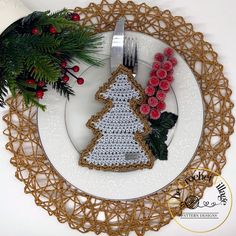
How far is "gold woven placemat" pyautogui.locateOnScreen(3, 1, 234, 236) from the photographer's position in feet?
2.99

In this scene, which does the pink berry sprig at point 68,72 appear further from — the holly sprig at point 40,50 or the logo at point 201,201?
the logo at point 201,201

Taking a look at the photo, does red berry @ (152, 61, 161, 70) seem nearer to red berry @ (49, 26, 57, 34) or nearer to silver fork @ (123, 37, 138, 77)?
silver fork @ (123, 37, 138, 77)

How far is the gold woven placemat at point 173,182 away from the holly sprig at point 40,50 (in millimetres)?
76

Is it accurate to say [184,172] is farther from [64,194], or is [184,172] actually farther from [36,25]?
[36,25]

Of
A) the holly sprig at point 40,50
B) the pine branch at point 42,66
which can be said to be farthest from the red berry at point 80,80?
the pine branch at point 42,66

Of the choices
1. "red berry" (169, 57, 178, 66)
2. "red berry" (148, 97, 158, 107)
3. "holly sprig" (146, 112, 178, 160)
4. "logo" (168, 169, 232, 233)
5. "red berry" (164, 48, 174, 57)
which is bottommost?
"logo" (168, 169, 232, 233)

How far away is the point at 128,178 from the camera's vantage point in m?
0.90

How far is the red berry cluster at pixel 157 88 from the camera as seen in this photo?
850 mm

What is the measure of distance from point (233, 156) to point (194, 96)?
0.58 ft

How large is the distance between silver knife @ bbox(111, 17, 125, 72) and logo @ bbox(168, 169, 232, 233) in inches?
11.8

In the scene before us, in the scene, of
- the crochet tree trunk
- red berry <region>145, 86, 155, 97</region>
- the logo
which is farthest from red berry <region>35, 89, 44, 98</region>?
the logo

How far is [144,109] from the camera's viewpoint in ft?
2.80

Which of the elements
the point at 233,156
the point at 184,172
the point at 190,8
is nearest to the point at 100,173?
the point at 184,172

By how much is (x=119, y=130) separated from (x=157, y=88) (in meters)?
0.12
